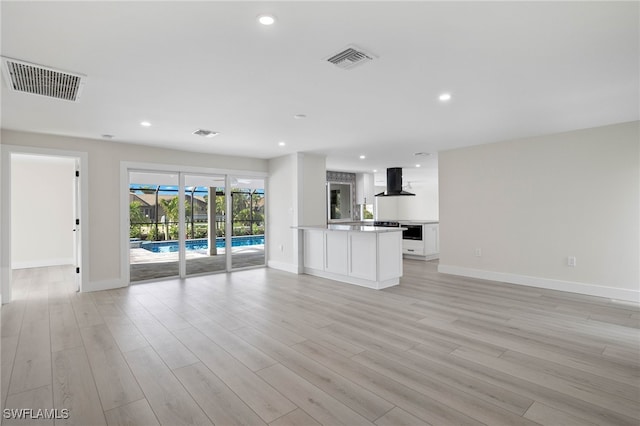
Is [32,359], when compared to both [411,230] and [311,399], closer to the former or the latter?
[311,399]

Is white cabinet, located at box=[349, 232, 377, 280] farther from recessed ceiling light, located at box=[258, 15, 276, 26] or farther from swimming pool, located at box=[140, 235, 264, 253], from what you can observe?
recessed ceiling light, located at box=[258, 15, 276, 26]

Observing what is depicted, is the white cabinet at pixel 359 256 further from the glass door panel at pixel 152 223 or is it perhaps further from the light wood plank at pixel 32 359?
the light wood plank at pixel 32 359

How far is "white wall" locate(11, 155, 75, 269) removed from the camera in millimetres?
7176

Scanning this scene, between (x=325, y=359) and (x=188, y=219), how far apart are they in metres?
5.08

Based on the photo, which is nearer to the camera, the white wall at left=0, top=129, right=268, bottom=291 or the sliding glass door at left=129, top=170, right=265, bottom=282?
the white wall at left=0, top=129, right=268, bottom=291

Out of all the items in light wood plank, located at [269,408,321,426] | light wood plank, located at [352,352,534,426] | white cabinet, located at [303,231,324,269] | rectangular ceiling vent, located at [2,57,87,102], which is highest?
rectangular ceiling vent, located at [2,57,87,102]

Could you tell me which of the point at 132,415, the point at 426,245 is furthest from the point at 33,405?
the point at 426,245

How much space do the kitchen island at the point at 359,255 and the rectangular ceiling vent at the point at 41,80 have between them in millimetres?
3959

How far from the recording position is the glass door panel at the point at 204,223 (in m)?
6.68

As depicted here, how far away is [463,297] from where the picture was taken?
15.1 ft

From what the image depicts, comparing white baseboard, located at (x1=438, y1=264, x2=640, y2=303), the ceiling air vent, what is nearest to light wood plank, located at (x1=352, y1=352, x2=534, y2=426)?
the ceiling air vent

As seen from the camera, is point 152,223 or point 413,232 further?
point 413,232

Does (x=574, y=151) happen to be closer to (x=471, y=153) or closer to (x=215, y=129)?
(x=471, y=153)

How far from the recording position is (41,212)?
294 inches
